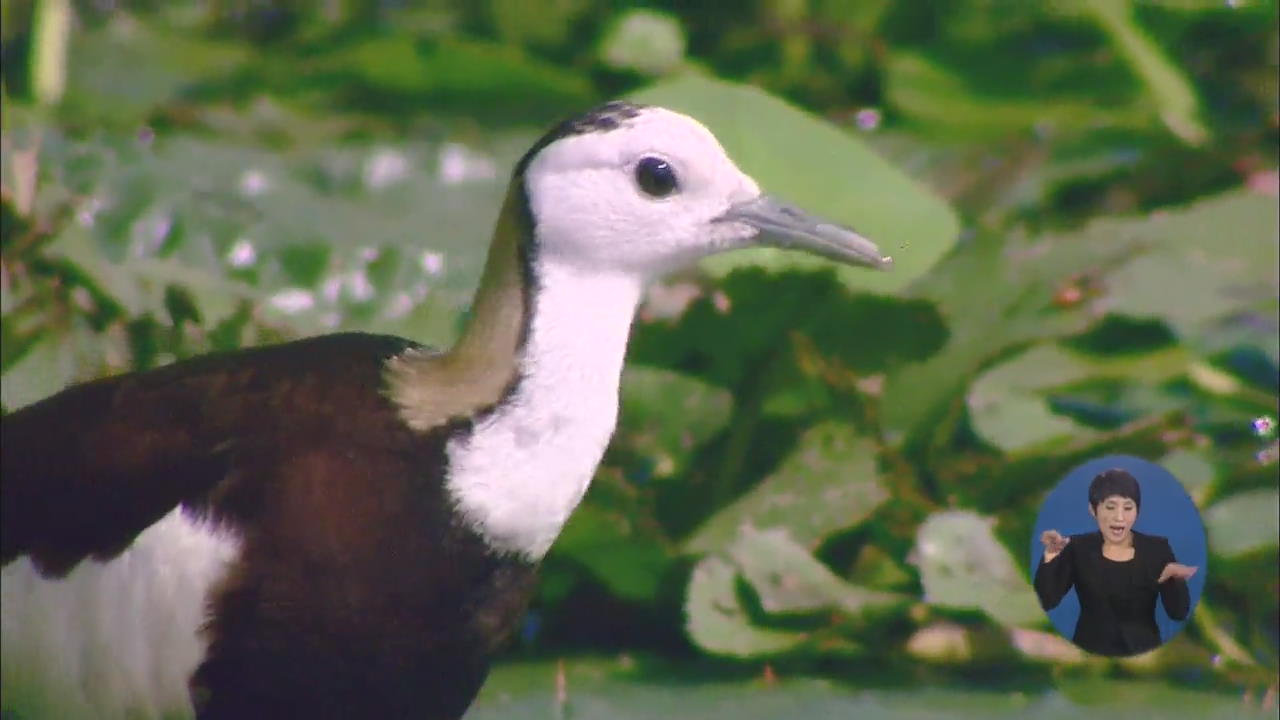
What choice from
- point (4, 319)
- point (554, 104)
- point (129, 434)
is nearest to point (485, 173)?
point (554, 104)

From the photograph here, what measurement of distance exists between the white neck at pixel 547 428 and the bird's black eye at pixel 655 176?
0.21ft

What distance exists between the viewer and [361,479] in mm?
1172

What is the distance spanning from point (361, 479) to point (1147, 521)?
1.79 ft

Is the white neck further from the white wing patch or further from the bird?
the white wing patch

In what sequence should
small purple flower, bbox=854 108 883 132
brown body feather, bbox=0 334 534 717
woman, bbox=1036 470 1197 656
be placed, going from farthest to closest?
1. small purple flower, bbox=854 108 883 132
2. woman, bbox=1036 470 1197 656
3. brown body feather, bbox=0 334 534 717

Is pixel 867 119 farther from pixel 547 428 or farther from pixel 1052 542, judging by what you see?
pixel 547 428

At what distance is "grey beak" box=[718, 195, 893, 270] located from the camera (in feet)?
4.07

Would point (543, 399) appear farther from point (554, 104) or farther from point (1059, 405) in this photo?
point (554, 104)

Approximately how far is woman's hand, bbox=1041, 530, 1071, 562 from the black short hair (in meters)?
0.03

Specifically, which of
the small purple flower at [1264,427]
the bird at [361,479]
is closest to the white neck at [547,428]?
the bird at [361,479]

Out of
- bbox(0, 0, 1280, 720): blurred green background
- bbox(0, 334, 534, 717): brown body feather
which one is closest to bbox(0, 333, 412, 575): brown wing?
bbox(0, 334, 534, 717): brown body feather

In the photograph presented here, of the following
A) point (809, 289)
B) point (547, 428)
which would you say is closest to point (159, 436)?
point (547, 428)

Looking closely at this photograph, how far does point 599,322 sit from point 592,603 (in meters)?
0.58

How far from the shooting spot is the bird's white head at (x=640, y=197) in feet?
3.97
